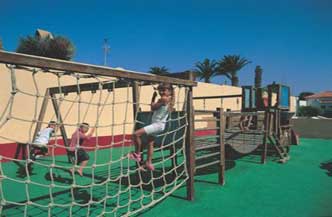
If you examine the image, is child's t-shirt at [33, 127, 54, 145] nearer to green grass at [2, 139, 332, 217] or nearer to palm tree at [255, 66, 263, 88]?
green grass at [2, 139, 332, 217]

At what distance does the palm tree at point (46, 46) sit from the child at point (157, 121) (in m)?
23.5

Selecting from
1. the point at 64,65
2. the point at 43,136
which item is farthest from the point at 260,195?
the point at 43,136

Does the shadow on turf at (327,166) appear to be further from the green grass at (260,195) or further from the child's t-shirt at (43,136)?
the child's t-shirt at (43,136)

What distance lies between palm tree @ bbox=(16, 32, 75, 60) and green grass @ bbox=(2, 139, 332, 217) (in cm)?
2084

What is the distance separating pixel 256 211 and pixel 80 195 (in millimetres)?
2423

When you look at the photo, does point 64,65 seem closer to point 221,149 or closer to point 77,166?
point 77,166

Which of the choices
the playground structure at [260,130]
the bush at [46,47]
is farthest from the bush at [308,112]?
the playground structure at [260,130]

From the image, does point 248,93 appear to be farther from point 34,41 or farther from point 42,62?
point 34,41

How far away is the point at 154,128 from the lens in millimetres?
3885

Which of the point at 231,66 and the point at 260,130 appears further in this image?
the point at 231,66

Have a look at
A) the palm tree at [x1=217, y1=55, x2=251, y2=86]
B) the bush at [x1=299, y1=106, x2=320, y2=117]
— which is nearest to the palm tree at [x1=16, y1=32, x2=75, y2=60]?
the palm tree at [x1=217, y1=55, x2=251, y2=86]

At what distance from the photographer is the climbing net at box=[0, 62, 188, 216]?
2.97 metres

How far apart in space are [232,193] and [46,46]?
→ 24552 mm

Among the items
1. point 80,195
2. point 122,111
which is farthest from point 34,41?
point 80,195
